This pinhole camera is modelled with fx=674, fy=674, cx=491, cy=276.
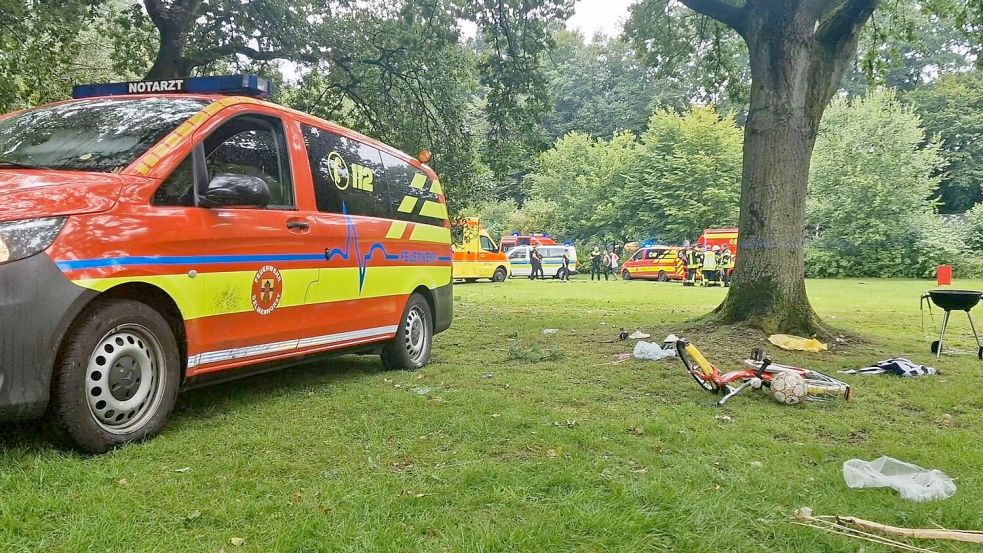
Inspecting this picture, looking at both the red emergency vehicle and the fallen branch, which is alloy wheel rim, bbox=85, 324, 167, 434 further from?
the red emergency vehicle

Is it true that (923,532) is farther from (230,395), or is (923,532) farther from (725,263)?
(725,263)

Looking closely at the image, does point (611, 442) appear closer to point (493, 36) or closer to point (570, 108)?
point (493, 36)

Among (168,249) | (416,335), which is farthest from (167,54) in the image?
(168,249)

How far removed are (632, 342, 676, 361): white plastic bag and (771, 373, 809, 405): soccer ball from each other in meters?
1.89

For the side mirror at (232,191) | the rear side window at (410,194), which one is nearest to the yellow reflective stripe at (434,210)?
the rear side window at (410,194)

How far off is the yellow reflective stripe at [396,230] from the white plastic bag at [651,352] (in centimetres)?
266

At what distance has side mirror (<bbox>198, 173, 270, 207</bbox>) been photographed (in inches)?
150

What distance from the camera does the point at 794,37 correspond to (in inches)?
321

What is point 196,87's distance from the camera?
183 inches

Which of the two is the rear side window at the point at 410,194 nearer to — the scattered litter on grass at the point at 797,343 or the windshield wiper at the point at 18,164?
the windshield wiper at the point at 18,164

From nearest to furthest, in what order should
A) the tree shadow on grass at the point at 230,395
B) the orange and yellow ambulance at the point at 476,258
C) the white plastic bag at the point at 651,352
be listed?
the tree shadow on grass at the point at 230,395 → the white plastic bag at the point at 651,352 → the orange and yellow ambulance at the point at 476,258

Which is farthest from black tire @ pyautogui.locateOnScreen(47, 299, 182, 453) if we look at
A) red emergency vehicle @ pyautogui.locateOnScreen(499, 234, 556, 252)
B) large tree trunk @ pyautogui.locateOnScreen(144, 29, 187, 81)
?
red emergency vehicle @ pyautogui.locateOnScreen(499, 234, 556, 252)

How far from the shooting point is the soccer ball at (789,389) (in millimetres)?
4766

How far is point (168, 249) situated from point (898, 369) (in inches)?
237
